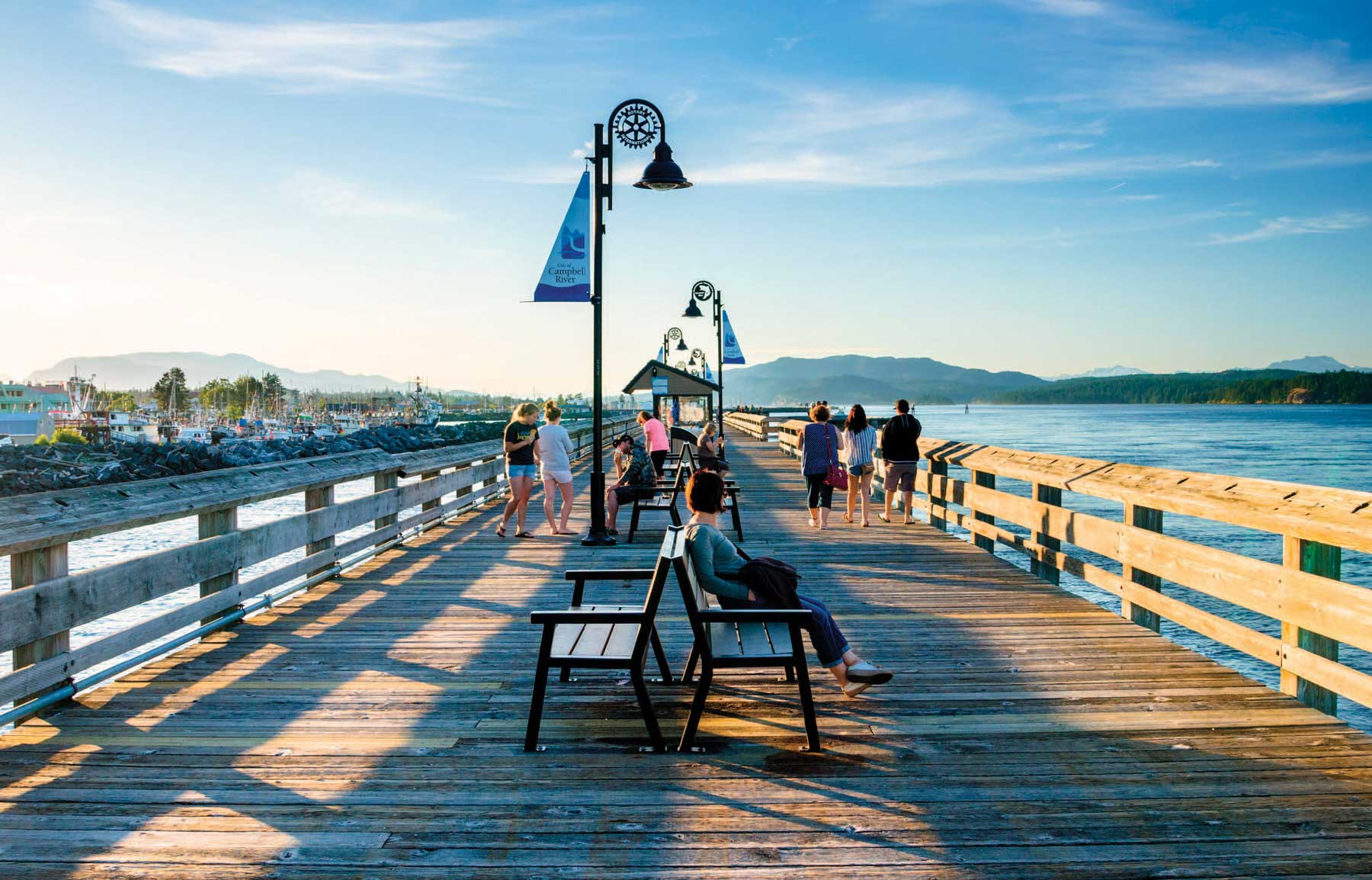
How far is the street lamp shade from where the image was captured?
459 inches

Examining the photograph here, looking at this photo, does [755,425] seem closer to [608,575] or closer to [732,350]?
[732,350]

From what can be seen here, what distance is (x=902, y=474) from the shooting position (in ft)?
43.4

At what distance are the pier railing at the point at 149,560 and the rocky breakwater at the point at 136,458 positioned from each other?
100ft

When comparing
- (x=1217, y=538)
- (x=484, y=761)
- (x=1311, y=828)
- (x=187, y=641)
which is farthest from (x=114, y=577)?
(x=1217, y=538)

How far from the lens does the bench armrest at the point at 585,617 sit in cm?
460

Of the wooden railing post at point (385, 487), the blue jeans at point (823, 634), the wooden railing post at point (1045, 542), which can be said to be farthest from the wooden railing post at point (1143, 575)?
the wooden railing post at point (385, 487)

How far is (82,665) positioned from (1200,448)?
9548cm

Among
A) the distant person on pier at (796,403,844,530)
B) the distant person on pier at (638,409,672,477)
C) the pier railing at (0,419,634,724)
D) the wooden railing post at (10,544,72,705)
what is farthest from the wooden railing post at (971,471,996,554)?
the wooden railing post at (10,544,72,705)

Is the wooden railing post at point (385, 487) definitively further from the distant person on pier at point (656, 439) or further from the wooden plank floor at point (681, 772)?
the distant person on pier at point (656, 439)

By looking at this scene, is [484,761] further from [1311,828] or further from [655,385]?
[655,385]

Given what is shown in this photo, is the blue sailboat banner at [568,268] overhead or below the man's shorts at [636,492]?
overhead

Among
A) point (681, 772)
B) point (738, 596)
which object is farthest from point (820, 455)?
point (681, 772)

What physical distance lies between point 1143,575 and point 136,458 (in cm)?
6325

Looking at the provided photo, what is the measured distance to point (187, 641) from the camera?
21.4 ft
